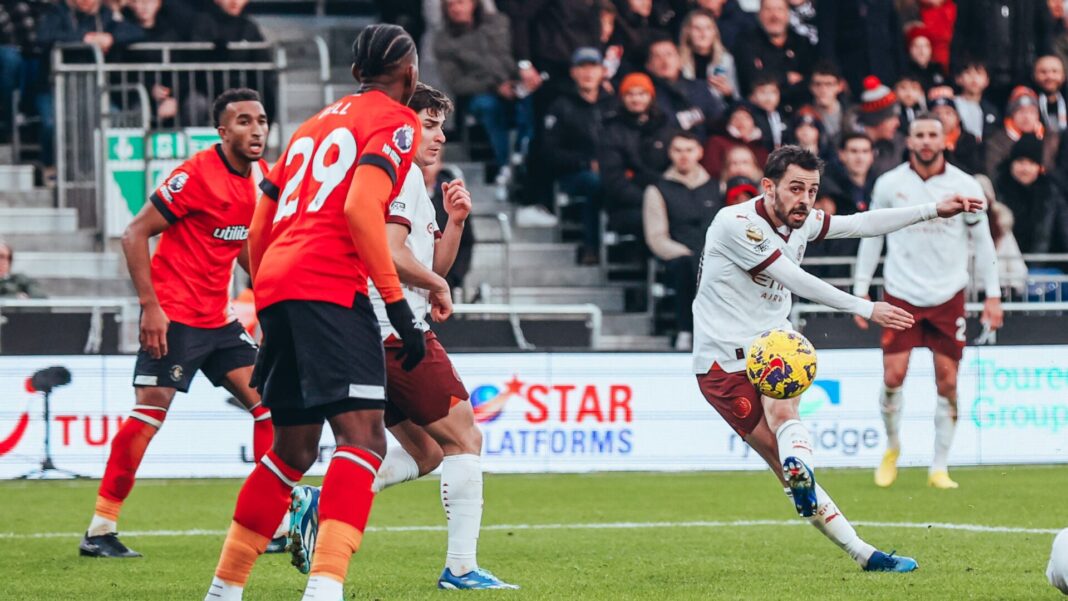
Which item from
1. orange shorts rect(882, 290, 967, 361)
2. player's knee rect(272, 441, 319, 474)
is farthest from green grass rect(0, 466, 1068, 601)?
player's knee rect(272, 441, 319, 474)

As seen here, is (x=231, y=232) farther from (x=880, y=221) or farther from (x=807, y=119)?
(x=807, y=119)

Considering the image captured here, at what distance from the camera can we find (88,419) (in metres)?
14.9

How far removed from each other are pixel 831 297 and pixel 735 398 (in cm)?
80

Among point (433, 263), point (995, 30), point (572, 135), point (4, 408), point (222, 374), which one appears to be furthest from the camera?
point (995, 30)

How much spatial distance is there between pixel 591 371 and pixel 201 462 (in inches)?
136

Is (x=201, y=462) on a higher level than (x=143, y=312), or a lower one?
lower

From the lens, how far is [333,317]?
6324 mm

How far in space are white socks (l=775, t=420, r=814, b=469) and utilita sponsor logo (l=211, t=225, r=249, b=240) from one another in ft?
10.4

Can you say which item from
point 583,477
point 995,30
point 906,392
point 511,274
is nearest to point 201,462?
point 583,477

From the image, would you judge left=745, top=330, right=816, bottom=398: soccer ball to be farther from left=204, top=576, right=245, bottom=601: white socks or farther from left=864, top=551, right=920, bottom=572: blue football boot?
left=204, top=576, right=245, bottom=601: white socks

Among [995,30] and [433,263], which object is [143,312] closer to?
[433,263]

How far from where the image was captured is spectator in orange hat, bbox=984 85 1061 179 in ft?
64.1

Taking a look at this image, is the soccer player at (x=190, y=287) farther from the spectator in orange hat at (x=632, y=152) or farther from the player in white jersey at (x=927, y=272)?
the spectator in orange hat at (x=632, y=152)

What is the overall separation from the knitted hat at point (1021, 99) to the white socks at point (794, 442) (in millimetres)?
12347
